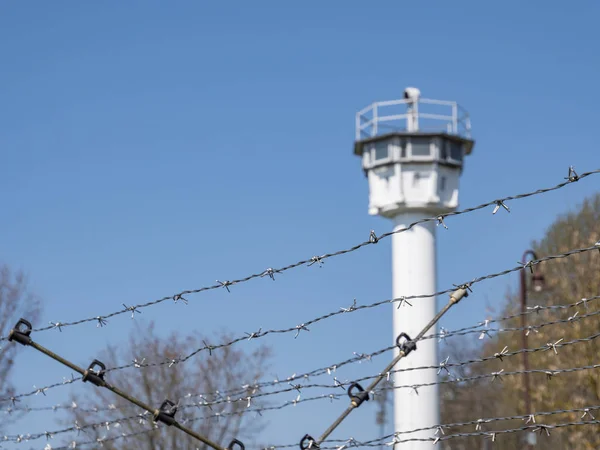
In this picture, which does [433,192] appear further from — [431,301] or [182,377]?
[182,377]

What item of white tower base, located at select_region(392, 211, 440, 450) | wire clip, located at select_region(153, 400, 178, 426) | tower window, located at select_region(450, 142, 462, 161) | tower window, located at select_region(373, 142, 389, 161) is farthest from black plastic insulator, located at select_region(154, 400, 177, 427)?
tower window, located at select_region(450, 142, 462, 161)

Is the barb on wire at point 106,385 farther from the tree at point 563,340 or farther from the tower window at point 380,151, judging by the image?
the tower window at point 380,151

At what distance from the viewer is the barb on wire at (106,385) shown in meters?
5.73

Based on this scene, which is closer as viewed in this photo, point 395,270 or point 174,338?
point 395,270

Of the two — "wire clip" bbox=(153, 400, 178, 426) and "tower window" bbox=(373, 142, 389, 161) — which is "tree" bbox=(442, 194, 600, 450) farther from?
"wire clip" bbox=(153, 400, 178, 426)

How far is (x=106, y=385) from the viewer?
236 inches

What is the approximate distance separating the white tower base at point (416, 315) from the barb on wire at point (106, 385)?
16276 millimetres

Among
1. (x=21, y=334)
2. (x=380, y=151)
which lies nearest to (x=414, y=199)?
(x=380, y=151)

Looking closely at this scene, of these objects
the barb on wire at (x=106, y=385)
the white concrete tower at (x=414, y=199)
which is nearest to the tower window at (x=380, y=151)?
the white concrete tower at (x=414, y=199)

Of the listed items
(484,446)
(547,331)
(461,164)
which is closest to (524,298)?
(547,331)

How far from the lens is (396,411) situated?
23.6 meters

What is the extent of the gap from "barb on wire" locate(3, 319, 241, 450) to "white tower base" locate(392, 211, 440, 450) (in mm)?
16276

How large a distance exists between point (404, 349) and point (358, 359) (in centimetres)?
24

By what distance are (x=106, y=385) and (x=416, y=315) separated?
56.8 ft
